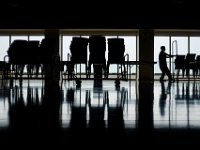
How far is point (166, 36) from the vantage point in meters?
17.2

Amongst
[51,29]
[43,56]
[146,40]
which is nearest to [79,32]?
[51,29]

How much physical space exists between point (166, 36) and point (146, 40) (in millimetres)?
2004

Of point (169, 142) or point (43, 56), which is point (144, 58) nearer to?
point (43, 56)

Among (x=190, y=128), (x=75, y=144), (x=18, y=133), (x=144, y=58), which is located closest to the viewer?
(x=75, y=144)

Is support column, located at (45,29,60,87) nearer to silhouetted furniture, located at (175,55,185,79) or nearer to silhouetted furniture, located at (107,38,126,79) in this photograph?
silhouetted furniture, located at (107,38,126,79)
